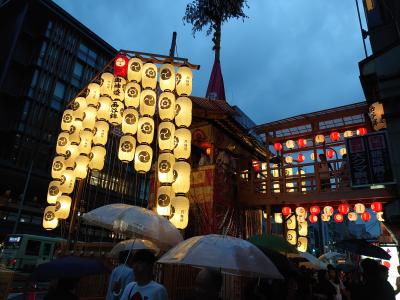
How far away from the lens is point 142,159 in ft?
40.4

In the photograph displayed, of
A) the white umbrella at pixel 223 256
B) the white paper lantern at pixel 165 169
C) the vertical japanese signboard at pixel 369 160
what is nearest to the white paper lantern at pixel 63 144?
the white paper lantern at pixel 165 169

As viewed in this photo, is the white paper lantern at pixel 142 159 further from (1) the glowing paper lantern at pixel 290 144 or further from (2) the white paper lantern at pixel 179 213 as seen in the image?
(1) the glowing paper lantern at pixel 290 144

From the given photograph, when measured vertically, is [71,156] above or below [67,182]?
above

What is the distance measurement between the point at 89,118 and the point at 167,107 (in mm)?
3734

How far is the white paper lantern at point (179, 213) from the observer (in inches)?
460

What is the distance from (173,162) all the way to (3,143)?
3288 centimetres

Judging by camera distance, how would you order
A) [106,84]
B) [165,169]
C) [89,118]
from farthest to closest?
[106,84] < [89,118] < [165,169]

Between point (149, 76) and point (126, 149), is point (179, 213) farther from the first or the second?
point (149, 76)

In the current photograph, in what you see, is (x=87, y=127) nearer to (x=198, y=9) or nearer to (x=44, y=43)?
(x=198, y=9)

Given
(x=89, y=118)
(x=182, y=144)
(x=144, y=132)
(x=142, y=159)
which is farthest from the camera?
(x=89, y=118)

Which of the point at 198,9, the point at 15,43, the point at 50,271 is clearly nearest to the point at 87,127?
the point at 50,271

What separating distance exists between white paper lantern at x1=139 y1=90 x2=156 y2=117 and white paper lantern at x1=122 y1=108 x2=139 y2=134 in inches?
15.2

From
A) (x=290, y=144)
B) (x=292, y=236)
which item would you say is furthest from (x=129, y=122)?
(x=292, y=236)

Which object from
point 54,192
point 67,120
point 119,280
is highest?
point 67,120
